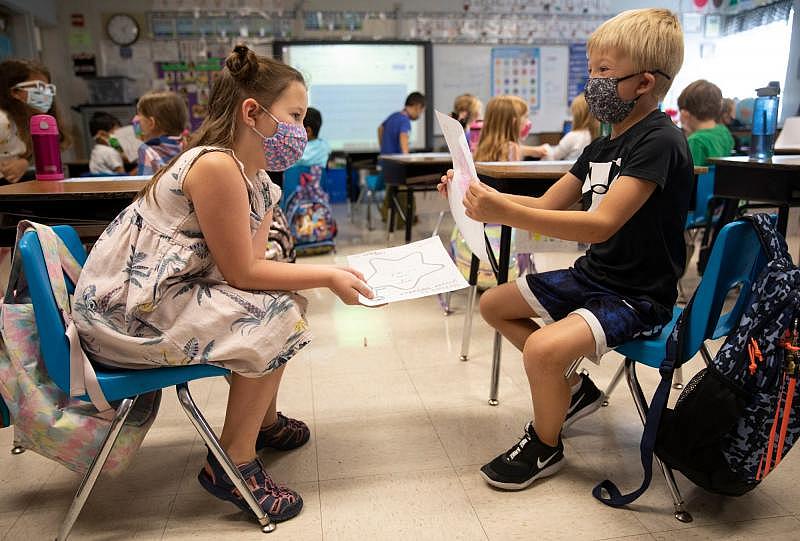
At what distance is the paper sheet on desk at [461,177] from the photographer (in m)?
1.31

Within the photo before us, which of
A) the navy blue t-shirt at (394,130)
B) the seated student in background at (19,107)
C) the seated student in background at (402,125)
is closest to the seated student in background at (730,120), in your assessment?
the seated student in background at (402,125)

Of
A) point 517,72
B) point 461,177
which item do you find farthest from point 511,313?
point 517,72

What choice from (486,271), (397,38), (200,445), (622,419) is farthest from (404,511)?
(397,38)

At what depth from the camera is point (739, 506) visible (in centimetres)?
134

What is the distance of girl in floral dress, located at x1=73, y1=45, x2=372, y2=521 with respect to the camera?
1.16 m

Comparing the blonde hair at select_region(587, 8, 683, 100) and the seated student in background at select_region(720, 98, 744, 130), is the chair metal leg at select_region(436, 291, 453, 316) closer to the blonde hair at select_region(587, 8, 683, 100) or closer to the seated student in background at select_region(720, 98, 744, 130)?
the blonde hair at select_region(587, 8, 683, 100)

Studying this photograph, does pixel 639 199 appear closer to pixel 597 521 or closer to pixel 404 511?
pixel 597 521

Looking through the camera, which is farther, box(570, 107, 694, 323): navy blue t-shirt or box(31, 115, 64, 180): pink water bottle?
box(31, 115, 64, 180): pink water bottle

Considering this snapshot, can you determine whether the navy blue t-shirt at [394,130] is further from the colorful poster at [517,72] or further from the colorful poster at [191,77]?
the colorful poster at [191,77]

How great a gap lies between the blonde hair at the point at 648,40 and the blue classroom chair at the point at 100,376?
1.09 meters

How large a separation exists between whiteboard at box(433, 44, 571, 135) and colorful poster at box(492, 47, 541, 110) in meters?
0.07

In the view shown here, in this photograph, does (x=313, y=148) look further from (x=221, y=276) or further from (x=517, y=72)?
(x=517, y=72)

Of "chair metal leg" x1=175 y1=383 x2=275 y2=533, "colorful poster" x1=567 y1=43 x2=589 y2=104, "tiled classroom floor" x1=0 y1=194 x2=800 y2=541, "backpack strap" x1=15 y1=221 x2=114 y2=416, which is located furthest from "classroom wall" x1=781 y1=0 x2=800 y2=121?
"backpack strap" x1=15 y1=221 x2=114 y2=416

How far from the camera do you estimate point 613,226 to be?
1253 millimetres
